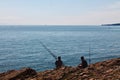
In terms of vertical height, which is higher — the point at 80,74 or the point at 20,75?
the point at 80,74

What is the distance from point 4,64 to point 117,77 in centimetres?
3427

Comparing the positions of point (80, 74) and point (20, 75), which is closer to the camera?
point (80, 74)

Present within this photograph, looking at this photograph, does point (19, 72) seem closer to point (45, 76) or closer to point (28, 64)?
point (45, 76)

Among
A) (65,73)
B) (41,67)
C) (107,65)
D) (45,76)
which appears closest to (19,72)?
(45,76)

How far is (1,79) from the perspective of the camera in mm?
14906

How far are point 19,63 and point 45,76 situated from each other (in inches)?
1261

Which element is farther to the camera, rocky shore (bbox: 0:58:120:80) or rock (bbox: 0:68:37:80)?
rock (bbox: 0:68:37:80)

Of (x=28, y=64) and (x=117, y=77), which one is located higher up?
(x=117, y=77)

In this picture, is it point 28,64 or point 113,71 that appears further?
point 28,64

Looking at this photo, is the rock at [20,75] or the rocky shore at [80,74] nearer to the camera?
the rocky shore at [80,74]

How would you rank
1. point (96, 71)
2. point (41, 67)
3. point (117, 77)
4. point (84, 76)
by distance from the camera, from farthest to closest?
point (41, 67), point (96, 71), point (84, 76), point (117, 77)

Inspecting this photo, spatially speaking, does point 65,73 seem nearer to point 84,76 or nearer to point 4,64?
point 84,76

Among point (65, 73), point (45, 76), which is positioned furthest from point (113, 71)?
point (45, 76)

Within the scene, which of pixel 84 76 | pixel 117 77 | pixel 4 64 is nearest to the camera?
pixel 117 77
